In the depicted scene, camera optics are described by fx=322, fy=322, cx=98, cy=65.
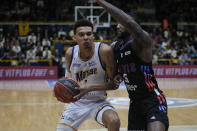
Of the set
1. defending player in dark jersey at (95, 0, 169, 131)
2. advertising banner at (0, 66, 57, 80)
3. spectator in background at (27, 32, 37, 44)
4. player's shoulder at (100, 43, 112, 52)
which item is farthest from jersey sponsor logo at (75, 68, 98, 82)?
spectator in background at (27, 32, 37, 44)

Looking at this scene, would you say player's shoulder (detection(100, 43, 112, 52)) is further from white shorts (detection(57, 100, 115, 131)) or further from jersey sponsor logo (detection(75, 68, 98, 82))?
white shorts (detection(57, 100, 115, 131))

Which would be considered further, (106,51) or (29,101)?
(29,101)

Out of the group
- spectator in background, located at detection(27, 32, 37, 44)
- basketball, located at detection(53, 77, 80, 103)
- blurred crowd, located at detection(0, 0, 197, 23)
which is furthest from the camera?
blurred crowd, located at detection(0, 0, 197, 23)

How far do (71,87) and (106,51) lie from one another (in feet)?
2.22

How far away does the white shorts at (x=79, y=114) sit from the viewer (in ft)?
13.8

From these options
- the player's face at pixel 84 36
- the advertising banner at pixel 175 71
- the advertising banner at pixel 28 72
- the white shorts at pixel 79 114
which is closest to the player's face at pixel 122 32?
A: the player's face at pixel 84 36

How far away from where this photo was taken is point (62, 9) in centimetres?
2314

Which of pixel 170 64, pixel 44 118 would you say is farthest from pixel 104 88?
pixel 170 64

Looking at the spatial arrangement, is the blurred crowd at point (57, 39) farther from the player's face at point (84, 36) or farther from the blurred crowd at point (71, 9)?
the player's face at point (84, 36)

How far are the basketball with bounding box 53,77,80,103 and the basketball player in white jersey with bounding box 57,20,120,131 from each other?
0.11m

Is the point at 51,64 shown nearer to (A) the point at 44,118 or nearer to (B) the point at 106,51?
(A) the point at 44,118

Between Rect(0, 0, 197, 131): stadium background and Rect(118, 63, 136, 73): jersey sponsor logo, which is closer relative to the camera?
Rect(118, 63, 136, 73): jersey sponsor logo

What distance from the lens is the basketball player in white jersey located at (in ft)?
13.8

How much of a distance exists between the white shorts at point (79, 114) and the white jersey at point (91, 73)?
0.10 m
